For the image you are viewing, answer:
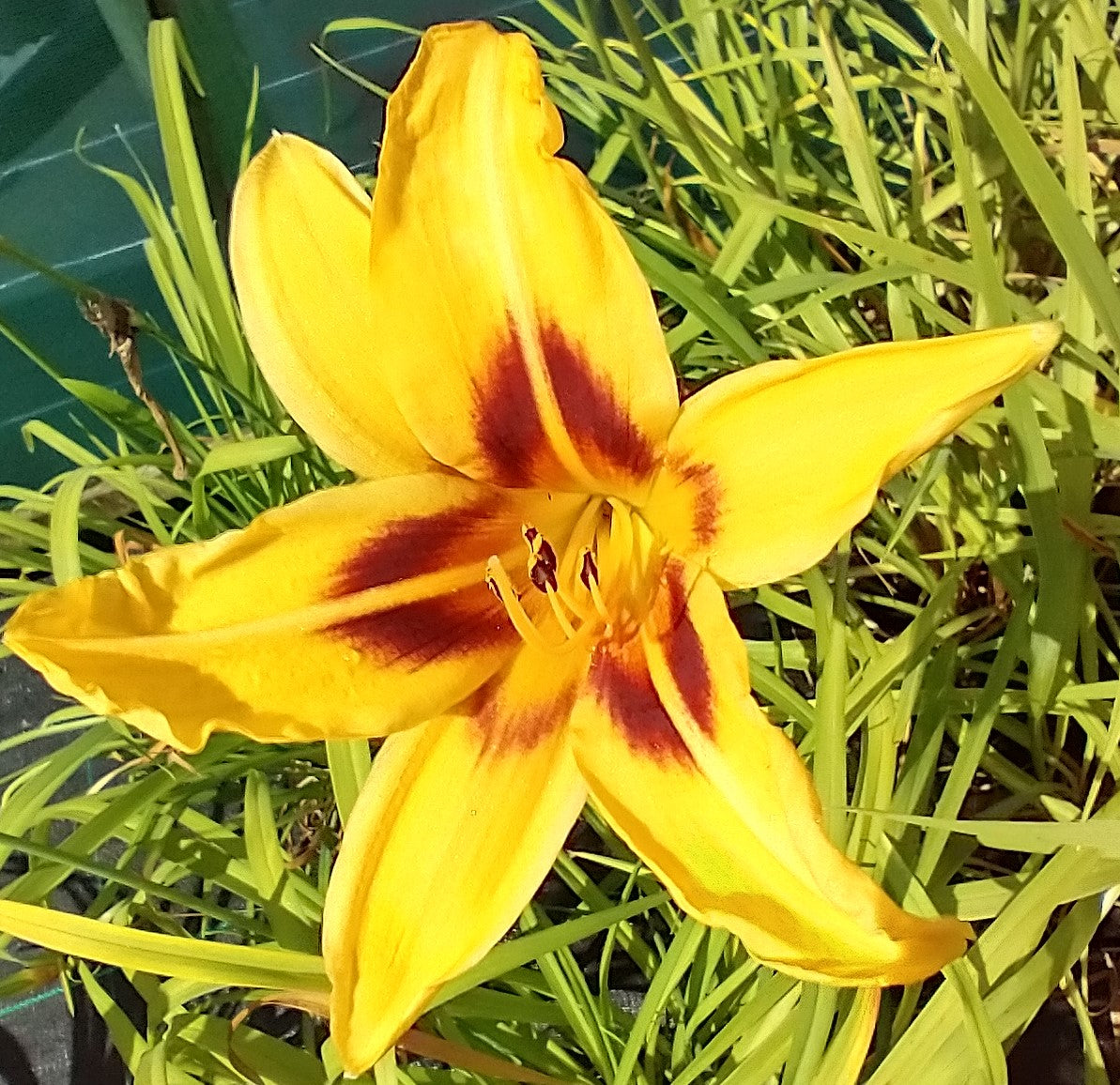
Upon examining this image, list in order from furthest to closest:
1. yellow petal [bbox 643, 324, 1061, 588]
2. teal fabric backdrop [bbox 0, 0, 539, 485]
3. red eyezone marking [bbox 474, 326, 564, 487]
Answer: teal fabric backdrop [bbox 0, 0, 539, 485]
red eyezone marking [bbox 474, 326, 564, 487]
yellow petal [bbox 643, 324, 1061, 588]

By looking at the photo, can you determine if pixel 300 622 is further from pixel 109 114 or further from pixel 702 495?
pixel 109 114

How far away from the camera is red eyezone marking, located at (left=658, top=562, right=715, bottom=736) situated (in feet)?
1.34

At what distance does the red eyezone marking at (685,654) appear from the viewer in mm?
409

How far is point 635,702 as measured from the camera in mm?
444

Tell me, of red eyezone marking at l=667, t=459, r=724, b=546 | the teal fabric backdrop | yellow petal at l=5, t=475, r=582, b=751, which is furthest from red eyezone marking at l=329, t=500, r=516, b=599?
the teal fabric backdrop

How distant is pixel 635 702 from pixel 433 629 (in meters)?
0.09

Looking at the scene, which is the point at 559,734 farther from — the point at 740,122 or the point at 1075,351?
the point at 740,122

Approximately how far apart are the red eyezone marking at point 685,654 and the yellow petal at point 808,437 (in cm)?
2

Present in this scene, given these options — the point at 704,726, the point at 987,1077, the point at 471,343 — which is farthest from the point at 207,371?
the point at 987,1077

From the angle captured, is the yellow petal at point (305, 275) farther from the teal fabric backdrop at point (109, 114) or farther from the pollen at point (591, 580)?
the teal fabric backdrop at point (109, 114)

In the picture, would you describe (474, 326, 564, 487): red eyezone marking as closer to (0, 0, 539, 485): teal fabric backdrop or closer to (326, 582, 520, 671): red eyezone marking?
(326, 582, 520, 671): red eyezone marking

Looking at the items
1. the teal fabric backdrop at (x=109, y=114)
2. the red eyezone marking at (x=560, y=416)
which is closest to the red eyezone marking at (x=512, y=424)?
the red eyezone marking at (x=560, y=416)

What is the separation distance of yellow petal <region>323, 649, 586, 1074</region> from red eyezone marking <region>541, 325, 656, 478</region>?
0.11 metres

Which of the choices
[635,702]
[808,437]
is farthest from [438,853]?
[808,437]
